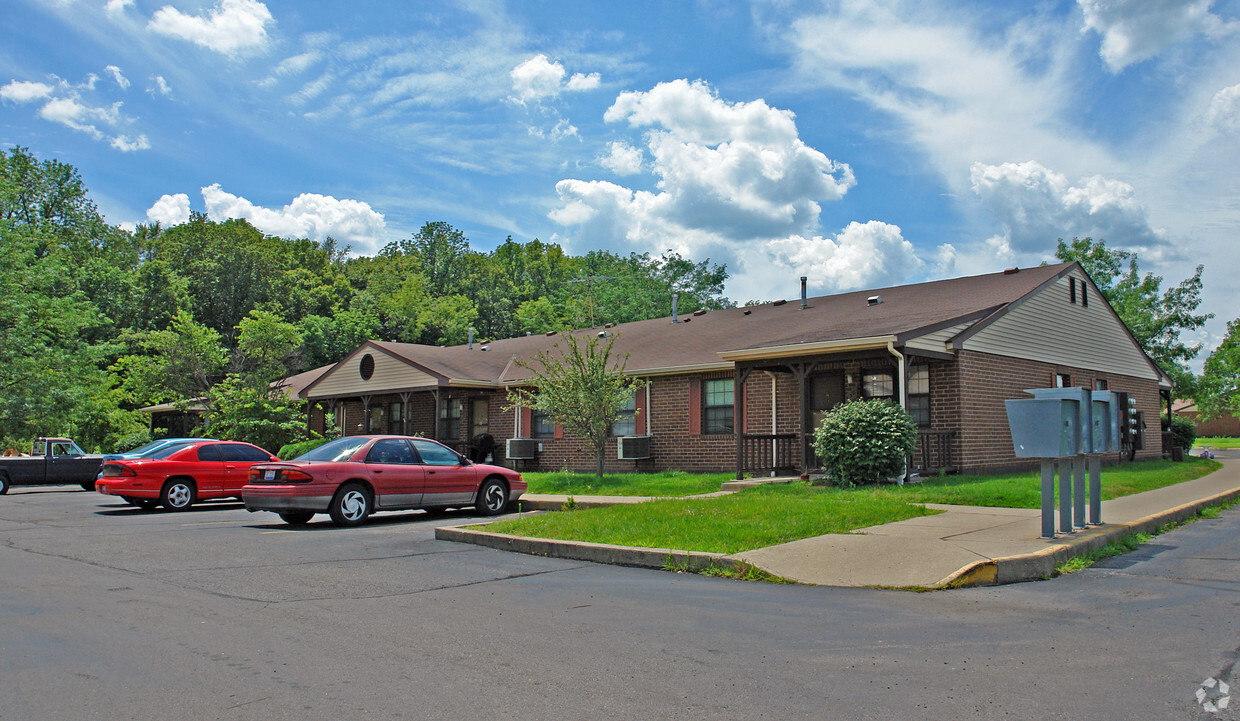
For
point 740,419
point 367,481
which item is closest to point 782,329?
point 740,419

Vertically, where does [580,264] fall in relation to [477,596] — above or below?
above

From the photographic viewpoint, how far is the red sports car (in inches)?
622

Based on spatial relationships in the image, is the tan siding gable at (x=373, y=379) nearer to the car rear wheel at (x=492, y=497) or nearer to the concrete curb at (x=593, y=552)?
the car rear wheel at (x=492, y=497)

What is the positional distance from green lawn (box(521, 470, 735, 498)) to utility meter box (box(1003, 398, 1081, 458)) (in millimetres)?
7692

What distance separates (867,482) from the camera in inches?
589

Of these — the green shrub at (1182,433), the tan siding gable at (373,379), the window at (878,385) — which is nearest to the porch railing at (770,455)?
the window at (878,385)

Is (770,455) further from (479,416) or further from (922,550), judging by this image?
(479,416)

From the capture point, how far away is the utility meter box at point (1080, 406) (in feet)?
28.7

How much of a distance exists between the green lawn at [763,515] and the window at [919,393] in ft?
8.01

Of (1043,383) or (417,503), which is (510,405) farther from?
(1043,383)

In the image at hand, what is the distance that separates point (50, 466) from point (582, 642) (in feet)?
72.7

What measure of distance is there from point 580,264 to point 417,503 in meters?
66.2

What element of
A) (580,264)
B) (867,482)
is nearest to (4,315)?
(867,482)

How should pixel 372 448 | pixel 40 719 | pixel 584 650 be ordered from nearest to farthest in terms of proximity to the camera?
pixel 40 719, pixel 584 650, pixel 372 448
